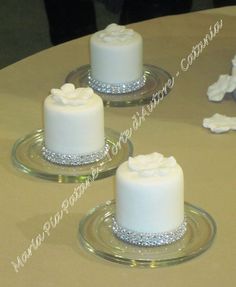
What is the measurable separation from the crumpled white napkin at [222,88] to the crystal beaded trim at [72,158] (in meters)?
0.28

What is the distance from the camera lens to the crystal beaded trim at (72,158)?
131 cm

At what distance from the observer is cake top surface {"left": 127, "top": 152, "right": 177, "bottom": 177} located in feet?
3.61

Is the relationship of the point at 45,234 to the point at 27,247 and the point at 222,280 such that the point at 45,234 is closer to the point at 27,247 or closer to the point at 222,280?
the point at 27,247

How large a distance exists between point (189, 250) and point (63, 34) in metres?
1.83

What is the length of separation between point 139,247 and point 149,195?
0.07m

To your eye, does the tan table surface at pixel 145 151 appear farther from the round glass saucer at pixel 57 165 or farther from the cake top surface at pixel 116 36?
the cake top surface at pixel 116 36

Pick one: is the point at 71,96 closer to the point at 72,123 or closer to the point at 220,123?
the point at 72,123

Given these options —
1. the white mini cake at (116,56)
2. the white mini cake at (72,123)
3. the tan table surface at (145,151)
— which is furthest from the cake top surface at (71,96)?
the white mini cake at (116,56)

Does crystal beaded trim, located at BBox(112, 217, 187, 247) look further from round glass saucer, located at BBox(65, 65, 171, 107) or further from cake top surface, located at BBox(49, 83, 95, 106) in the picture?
round glass saucer, located at BBox(65, 65, 171, 107)

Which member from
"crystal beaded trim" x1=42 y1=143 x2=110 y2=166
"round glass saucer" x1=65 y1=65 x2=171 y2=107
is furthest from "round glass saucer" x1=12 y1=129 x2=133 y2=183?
"round glass saucer" x1=65 y1=65 x2=171 y2=107

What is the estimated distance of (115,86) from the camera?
155 cm

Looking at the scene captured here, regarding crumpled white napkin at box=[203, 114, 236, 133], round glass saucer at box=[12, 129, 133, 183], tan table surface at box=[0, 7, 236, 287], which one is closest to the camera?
tan table surface at box=[0, 7, 236, 287]

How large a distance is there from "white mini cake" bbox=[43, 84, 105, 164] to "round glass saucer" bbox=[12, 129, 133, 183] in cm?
2

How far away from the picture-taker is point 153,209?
1.10 m
